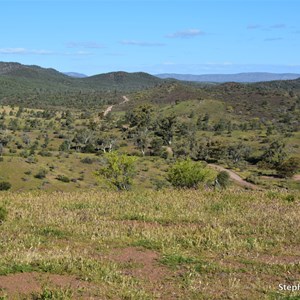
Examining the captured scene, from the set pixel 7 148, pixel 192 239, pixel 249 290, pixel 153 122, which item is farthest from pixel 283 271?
pixel 153 122

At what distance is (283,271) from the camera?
8.43 meters

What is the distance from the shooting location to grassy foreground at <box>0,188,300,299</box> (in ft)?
24.0

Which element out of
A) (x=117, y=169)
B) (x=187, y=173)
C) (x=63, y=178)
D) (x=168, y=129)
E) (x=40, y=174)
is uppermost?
(x=117, y=169)

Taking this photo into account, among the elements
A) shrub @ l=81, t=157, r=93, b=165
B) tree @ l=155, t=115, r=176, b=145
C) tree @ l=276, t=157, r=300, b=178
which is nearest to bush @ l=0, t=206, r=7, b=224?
shrub @ l=81, t=157, r=93, b=165

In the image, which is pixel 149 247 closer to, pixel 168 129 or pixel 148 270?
pixel 148 270

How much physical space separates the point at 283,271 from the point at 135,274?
2845 millimetres

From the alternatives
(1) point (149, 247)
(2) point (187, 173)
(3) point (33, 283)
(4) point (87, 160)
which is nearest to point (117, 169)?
(2) point (187, 173)

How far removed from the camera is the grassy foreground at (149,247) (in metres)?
7.32

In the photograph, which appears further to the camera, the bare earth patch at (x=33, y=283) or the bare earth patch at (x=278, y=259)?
the bare earth patch at (x=278, y=259)

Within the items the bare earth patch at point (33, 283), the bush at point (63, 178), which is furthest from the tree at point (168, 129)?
the bare earth patch at point (33, 283)

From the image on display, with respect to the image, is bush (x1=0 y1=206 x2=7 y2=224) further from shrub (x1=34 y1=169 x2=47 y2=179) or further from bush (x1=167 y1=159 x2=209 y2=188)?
shrub (x1=34 y1=169 x2=47 y2=179)

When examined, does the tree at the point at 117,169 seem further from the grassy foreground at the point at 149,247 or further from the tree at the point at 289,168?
the tree at the point at 289,168

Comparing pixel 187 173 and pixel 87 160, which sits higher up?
pixel 187 173

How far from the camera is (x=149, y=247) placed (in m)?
9.87
